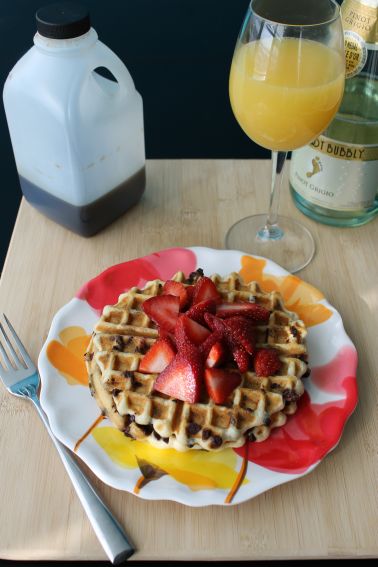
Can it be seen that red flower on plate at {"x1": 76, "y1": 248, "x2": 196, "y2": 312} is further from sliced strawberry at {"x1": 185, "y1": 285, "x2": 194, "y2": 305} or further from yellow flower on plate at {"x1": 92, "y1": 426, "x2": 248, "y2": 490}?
yellow flower on plate at {"x1": 92, "y1": 426, "x2": 248, "y2": 490}

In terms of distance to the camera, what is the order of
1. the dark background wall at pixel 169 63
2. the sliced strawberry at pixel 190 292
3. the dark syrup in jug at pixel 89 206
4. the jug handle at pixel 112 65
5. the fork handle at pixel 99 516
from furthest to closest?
the dark background wall at pixel 169 63 → the dark syrup in jug at pixel 89 206 → the jug handle at pixel 112 65 → the sliced strawberry at pixel 190 292 → the fork handle at pixel 99 516

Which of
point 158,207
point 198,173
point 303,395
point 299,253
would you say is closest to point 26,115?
point 158,207

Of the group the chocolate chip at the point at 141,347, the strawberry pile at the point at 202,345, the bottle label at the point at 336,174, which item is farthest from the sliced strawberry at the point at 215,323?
the bottle label at the point at 336,174

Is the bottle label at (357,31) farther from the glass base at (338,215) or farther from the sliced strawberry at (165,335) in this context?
the sliced strawberry at (165,335)

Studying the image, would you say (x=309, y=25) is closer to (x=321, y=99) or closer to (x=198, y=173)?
(x=321, y=99)

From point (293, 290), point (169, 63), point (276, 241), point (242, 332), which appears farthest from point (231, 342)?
point (169, 63)

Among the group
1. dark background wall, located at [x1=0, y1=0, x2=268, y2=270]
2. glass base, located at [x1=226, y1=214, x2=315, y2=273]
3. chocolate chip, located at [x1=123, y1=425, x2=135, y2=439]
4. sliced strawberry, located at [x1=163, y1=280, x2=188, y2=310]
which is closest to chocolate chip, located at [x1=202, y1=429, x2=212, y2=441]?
chocolate chip, located at [x1=123, y1=425, x2=135, y2=439]
